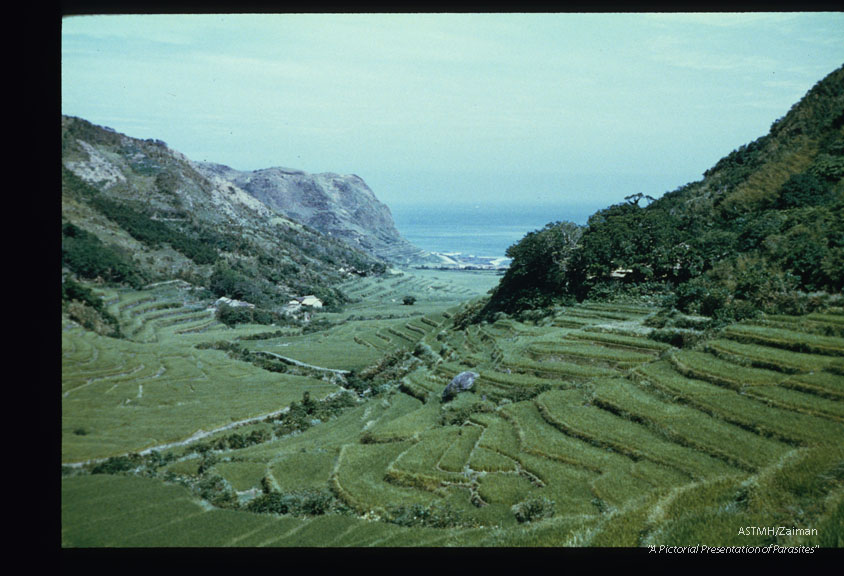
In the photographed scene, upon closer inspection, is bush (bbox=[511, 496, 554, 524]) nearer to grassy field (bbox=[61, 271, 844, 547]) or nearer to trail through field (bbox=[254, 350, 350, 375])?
grassy field (bbox=[61, 271, 844, 547])

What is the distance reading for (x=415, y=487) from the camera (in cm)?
566

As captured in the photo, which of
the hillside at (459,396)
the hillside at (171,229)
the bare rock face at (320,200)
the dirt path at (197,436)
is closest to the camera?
the hillside at (459,396)

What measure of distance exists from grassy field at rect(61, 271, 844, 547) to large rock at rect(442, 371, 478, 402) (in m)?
0.23

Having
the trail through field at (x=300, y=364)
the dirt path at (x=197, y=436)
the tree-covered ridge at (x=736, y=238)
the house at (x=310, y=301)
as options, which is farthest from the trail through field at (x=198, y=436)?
the tree-covered ridge at (x=736, y=238)

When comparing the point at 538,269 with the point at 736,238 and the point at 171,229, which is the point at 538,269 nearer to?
the point at 736,238

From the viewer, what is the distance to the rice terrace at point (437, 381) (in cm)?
466

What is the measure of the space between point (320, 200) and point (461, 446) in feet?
20.9

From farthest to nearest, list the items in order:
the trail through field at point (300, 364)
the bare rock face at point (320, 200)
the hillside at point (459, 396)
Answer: the bare rock face at point (320, 200), the trail through field at point (300, 364), the hillside at point (459, 396)

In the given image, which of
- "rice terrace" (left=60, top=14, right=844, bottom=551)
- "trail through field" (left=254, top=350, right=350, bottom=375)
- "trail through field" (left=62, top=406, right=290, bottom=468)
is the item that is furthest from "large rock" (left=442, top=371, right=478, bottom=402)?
"trail through field" (left=62, top=406, right=290, bottom=468)

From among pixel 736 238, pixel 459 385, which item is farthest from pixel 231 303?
pixel 736 238

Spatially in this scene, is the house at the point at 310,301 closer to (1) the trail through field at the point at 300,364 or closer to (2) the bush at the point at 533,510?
(1) the trail through field at the point at 300,364

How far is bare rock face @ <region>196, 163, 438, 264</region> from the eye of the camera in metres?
9.84

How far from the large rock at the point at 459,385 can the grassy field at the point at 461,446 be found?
0.23 meters
